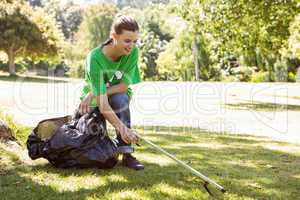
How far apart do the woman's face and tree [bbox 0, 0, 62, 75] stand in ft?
94.0

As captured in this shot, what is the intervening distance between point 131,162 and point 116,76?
2.70 ft

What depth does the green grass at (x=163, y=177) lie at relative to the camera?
3439mm

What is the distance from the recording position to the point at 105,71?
429 centimetres

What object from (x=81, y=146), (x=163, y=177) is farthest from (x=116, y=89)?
(x=163, y=177)

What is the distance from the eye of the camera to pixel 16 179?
3.81m

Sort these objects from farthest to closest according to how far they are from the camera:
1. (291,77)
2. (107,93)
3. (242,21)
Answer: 1. (291,77)
2. (242,21)
3. (107,93)

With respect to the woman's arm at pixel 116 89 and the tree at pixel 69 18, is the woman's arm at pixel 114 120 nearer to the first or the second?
the woman's arm at pixel 116 89

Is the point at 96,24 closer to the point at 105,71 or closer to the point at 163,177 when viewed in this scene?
the point at 105,71

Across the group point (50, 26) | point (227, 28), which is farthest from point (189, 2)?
point (50, 26)

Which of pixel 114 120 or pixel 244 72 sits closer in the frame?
pixel 114 120

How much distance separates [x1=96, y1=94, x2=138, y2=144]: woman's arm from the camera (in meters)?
3.74

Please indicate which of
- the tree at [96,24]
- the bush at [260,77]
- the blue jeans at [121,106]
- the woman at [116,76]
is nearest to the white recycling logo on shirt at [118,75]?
the woman at [116,76]

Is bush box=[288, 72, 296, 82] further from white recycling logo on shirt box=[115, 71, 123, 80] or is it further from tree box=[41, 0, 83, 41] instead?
tree box=[41, 0, 83, 41]

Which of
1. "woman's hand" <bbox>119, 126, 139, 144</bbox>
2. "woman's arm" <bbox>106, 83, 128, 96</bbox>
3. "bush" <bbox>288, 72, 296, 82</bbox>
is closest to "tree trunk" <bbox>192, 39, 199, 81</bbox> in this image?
"bush" <bbox>288, 72, 296, 82</bbox>
